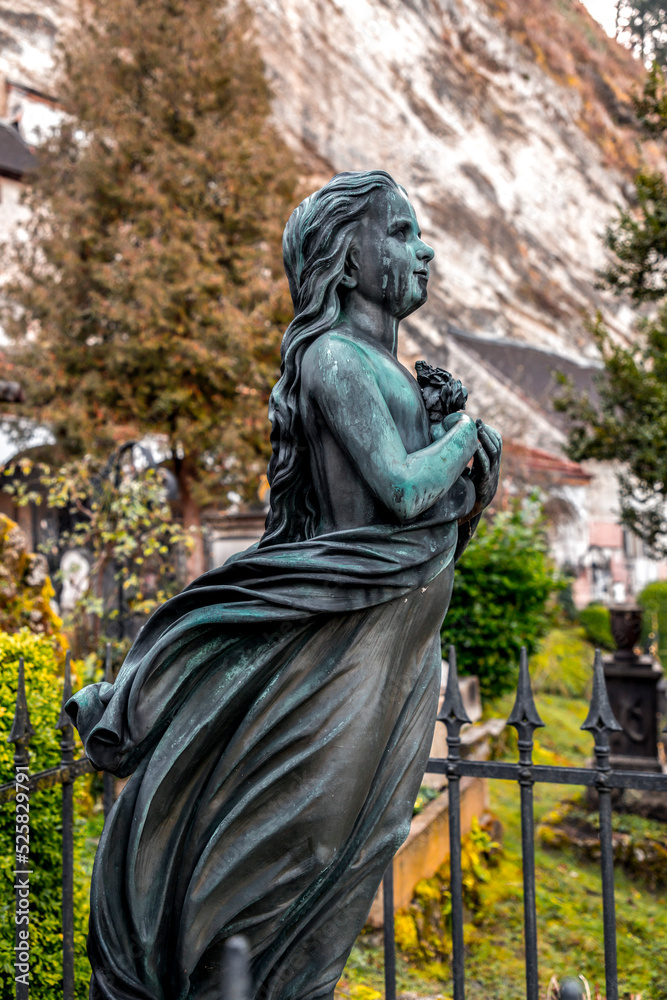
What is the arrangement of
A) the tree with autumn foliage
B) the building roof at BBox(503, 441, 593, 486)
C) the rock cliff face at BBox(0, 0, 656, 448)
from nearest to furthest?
1. the tree with autumn foliage
2. the building roof at BBox(503, 441, 593, 486)
3. the rock cliff face at BBox(0, 0, 656, 448)

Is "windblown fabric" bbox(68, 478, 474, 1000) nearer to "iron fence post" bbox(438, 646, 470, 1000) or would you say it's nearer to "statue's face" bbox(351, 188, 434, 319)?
"statue's face" bbox(351, 188, 434, 319)

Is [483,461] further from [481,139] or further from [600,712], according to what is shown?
[481,139]

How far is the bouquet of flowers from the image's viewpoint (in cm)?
175

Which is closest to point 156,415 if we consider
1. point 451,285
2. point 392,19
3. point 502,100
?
point 451,285

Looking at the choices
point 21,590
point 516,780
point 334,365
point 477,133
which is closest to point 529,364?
point 477,133

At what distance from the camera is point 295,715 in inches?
61.6

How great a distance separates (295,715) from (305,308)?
874 millimetres

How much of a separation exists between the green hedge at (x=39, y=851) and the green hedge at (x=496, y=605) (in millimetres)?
4329

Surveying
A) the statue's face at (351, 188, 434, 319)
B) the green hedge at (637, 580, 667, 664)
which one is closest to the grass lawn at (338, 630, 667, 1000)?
the statue's face at (351, 188, 434, 319)

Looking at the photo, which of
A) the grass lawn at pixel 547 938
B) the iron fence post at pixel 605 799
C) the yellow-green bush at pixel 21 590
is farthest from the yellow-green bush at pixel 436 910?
the yellow-green bush at pixel 21 590

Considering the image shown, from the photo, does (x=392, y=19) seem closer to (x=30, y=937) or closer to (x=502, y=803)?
(x=502, y=803)

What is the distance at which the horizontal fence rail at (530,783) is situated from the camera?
2137mm

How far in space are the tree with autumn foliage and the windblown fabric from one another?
8932 mm

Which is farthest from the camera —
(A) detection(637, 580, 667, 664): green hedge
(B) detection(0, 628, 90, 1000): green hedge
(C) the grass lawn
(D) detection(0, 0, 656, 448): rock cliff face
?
(D) detection(0, 0, 656, 448): rock cliff face
